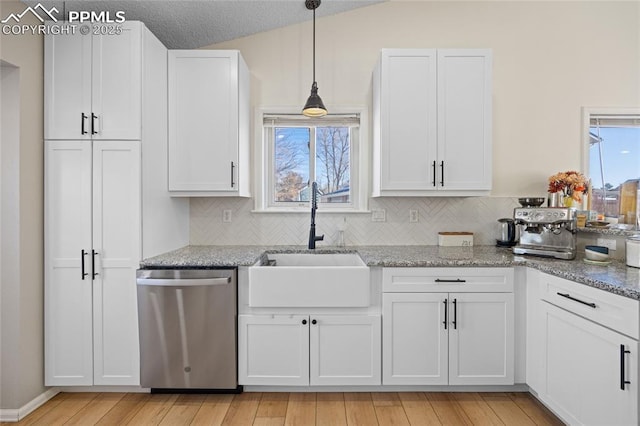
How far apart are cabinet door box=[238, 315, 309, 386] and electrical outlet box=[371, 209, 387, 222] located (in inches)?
45.8

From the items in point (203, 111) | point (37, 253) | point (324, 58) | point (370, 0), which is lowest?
point (37, 253)

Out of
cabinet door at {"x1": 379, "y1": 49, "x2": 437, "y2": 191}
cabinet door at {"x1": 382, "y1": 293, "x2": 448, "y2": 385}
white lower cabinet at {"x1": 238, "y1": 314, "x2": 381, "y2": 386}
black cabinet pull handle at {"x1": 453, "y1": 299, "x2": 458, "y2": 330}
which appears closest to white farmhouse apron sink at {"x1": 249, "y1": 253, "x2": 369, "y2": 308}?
white lower cabinet at {"x1": 238, "y1": 314, "x2": 381, "y2": 386}

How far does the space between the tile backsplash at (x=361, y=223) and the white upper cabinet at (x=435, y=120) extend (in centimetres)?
43

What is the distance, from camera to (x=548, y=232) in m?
2.30

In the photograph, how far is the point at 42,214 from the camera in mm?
2162

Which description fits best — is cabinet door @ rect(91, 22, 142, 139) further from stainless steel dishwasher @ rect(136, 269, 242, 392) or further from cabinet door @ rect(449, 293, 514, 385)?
cabinet door @ rect(449, 293, 514, 385)

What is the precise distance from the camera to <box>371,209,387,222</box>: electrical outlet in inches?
117

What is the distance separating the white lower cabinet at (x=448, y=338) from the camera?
218 cm

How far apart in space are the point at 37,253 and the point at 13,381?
0.76 meters

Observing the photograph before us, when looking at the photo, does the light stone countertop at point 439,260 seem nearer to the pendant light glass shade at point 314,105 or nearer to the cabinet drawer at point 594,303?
the cabinet drawer at point 594,303

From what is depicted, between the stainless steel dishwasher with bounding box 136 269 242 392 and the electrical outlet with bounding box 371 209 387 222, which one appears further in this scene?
the electrical outlet with bounding box 371 209 387 222

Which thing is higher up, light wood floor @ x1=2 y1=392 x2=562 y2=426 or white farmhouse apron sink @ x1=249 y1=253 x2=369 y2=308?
white farmhouse apron sink @ x1=249 y1=253 x2=369 y2=308

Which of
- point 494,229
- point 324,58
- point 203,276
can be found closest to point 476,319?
point 494,229

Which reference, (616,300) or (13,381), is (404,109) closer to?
(616,300)
